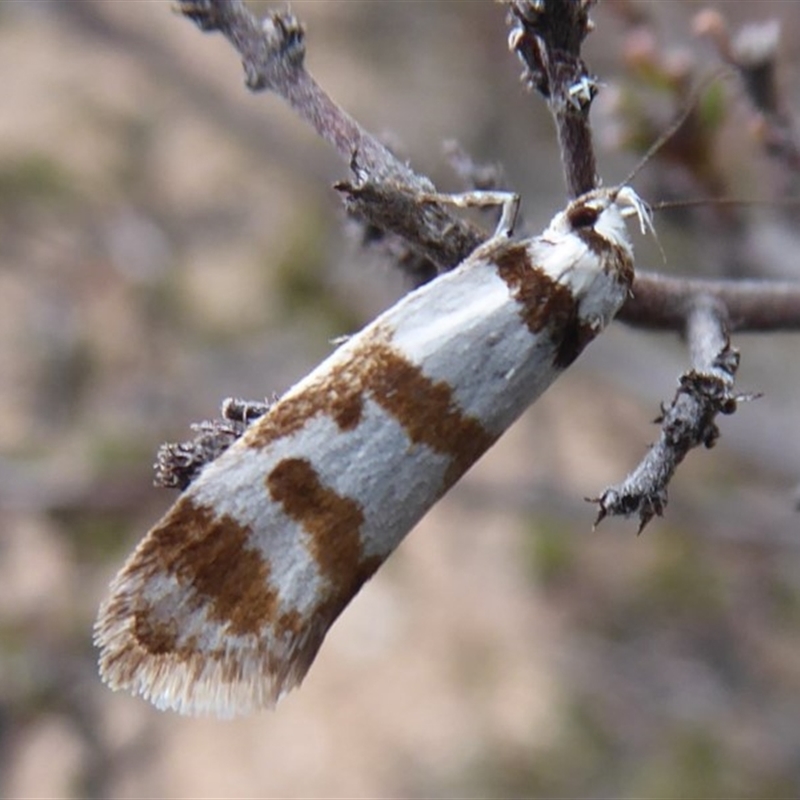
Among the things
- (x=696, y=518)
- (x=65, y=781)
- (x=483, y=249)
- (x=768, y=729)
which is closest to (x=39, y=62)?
(x=65, y=781)

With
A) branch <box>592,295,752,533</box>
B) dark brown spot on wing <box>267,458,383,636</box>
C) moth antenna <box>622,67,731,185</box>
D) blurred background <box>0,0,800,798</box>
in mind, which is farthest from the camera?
blurred background <box>0,0,800,798</box>

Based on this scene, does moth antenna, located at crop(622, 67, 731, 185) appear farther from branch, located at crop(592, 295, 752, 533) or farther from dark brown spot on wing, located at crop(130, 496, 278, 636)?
dark brown spot on wing, located at crop(130, 496, 278, 636)

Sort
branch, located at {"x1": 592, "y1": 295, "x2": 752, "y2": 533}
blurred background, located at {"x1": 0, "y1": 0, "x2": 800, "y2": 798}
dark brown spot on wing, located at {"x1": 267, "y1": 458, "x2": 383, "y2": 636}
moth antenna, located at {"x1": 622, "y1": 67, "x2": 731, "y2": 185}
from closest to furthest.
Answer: branch, located at {"x1": 592, "y1": 295, "x2": 752, "y2": 533} < dark brown spot on wing, located at {"x1": 267, "y1": 458, "x2": 383, "y2": 636} < moth antenna, located at {"x1": 622, "y1": 67, "x2": 731, "y2": 185} < blurred background, located at {"x1": 0, "y1": 0, "x2": 800, "y2": 798}

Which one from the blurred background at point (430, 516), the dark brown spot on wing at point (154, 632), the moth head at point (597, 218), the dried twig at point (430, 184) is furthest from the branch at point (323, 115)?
the blurred background at point (430, 516)

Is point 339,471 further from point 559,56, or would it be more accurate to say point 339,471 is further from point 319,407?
point 559,56

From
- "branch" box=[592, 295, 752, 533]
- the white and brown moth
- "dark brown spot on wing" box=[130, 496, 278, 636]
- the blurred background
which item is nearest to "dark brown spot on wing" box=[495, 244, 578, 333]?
the white and brown moth

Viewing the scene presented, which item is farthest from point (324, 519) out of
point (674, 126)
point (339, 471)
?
point (674, 126)
